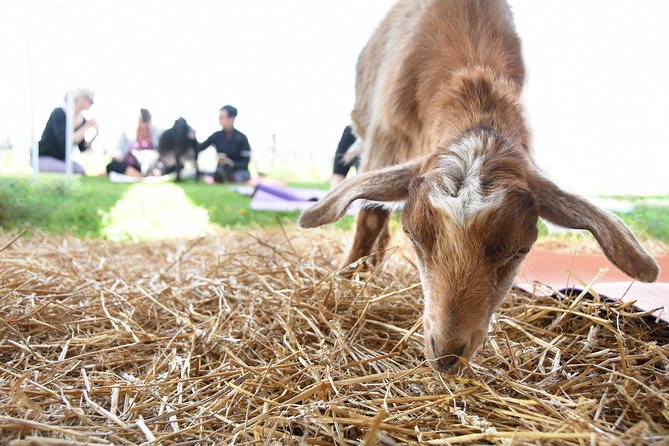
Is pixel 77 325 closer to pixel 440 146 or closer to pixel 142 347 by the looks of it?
pixel 142 347

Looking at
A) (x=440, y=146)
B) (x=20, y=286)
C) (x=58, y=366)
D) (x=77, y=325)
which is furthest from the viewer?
(x=20, y=286)

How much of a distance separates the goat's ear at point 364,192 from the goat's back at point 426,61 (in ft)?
1.66

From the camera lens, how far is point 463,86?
240 cm

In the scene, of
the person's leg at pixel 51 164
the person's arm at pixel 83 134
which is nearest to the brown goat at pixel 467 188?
the person's leg at pixel 51 164

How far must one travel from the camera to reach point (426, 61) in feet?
9.32

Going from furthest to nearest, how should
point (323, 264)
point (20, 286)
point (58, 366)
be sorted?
point (323, 264) < point (20, 286) < point (58, 366)

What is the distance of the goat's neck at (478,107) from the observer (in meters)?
2.20

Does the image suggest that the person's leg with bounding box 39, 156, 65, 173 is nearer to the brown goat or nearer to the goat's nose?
the brown goat

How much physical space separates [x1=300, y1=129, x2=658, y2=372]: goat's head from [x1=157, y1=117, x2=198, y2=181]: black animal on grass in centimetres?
798

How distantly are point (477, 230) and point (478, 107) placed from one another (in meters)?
0.81

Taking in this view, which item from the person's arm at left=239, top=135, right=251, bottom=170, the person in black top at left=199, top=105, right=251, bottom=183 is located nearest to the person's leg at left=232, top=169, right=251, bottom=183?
the person in black top at left=199, top=105, right=251, bottom=183

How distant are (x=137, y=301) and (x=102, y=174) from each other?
18.5ft

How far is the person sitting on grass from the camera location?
27.5 ft

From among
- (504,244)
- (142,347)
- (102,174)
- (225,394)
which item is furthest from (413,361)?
(102,174)
